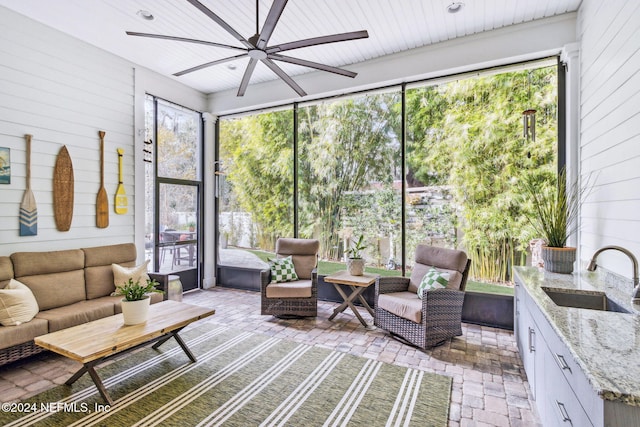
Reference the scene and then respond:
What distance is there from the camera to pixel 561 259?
2709 millimetres

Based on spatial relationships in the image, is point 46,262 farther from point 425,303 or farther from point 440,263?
point 440,263

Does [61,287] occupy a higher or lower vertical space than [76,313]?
higher

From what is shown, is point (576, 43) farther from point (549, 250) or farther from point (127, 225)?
point (127, 225)

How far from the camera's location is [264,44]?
8.45ft

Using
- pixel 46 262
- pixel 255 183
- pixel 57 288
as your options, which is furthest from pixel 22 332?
pixel 255 183

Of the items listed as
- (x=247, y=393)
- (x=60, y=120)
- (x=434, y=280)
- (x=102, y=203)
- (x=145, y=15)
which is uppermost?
(x=145, y=15)

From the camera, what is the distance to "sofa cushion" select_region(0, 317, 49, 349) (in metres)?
2.64

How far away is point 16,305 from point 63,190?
58.0 inches

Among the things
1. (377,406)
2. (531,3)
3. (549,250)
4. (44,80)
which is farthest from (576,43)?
(44,80)

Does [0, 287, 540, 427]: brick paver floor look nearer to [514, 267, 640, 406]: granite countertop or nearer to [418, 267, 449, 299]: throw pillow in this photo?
[418, 267, 449, 299]: throw pillow

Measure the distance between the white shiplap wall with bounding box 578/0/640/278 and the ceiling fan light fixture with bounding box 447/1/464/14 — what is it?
110 cm

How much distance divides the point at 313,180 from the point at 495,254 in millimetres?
2694

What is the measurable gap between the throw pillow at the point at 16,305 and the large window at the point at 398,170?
3.06 meters

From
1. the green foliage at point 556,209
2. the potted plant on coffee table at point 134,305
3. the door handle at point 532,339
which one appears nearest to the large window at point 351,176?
the green foliage at point 556,209
